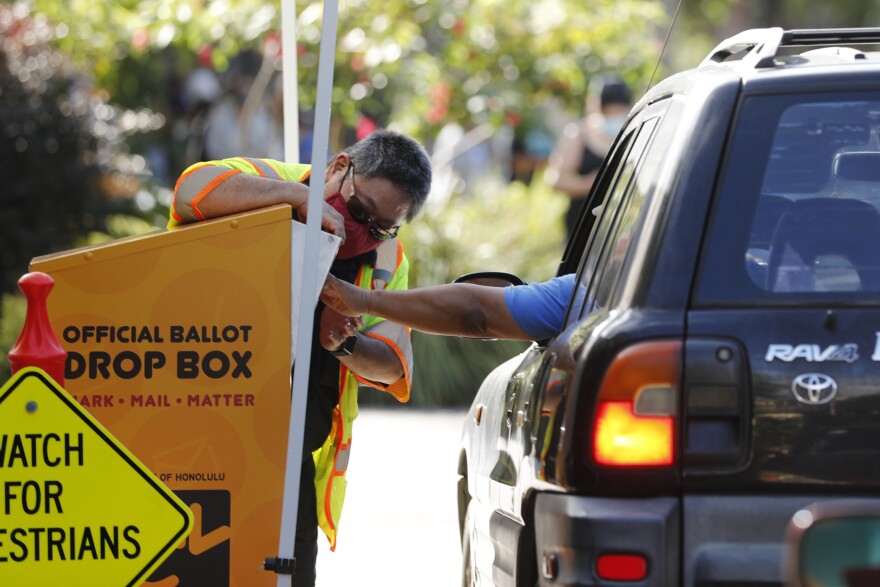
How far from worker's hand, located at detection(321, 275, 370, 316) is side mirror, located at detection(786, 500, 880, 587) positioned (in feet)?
7.17

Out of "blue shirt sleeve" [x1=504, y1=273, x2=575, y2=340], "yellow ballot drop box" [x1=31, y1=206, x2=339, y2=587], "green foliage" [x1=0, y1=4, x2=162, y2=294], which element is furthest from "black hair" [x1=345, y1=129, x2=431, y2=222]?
"green foliage" [x1=0, y1=4, x2=162, y2=294]

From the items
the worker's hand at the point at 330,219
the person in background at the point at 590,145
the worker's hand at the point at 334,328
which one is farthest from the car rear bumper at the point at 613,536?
the person in background at the point at 590,145

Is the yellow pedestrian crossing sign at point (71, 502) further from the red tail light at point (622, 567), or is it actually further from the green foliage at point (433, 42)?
the green foliage at point (433, 42)

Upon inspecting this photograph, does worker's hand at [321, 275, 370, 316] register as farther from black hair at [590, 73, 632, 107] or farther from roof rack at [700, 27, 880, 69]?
black hair at [590, 73, 632, 107]

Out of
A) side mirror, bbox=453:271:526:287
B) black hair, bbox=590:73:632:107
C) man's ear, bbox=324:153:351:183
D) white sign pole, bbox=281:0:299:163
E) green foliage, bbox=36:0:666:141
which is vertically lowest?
side mirror, bbox=453:271:526:287

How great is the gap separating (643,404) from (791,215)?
1.93 ft

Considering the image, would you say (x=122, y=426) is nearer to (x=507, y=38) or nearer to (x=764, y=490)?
(x=764, y=490)

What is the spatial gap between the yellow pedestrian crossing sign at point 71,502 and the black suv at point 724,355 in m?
1.12

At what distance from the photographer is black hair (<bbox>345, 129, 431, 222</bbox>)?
16.1 feet

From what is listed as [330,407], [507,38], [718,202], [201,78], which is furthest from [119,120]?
[718,202]

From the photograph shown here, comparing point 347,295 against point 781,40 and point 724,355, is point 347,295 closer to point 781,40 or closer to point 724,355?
point 781,40

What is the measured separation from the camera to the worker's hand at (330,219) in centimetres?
469

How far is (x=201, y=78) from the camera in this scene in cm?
2011

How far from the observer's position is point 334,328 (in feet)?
16.3
